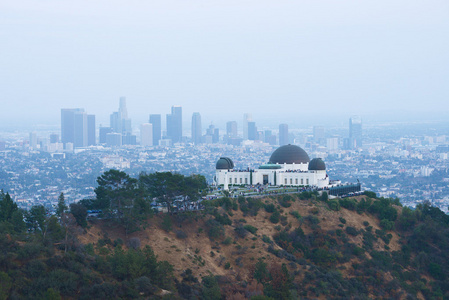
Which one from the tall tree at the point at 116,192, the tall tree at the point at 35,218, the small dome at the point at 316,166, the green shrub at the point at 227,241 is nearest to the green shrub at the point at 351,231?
the green shrub at the point at 227,241

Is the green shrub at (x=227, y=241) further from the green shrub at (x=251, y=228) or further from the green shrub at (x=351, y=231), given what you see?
the green shrub at (x=351, y=231)

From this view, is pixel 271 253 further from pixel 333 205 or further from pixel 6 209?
pixel 6 209

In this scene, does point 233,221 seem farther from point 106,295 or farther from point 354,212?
point 106,295

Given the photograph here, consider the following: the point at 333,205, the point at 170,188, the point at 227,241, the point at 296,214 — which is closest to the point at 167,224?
the point at 170,188

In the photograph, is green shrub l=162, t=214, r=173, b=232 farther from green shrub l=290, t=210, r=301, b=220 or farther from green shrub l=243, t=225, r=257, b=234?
green shrub l=290, t=210, r=301, b=220

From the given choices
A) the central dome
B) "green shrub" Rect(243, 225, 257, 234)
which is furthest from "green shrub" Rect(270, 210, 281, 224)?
the central dome

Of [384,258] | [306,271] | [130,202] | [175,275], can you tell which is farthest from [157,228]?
[384,258]

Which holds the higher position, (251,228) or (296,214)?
(296,214)
